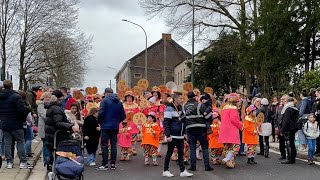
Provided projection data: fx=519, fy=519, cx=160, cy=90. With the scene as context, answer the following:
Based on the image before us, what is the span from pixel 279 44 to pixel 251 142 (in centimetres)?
1768

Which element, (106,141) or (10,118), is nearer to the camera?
(10,118)

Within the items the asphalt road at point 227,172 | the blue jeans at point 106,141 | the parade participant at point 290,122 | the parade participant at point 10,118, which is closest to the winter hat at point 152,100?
the asphalt road at point 227,172

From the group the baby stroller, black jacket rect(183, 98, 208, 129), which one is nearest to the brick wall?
black jacket rect(183, 98, 208, 129)

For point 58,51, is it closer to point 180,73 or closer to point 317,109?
point 317,109

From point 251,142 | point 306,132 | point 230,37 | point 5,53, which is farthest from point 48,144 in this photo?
point 230,37

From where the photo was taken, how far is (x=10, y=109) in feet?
36.2

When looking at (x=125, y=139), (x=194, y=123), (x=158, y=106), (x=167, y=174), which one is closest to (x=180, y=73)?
(x=158, y=106)

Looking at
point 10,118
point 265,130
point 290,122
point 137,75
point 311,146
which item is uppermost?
point 137,75

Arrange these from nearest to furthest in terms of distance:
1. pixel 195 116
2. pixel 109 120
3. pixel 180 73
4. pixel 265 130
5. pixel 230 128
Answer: pixel 195 116 → pixel 109 120 → pixel 230 128 → pixel 265 130 → pixel 180 73

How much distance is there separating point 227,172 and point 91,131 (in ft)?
11.6

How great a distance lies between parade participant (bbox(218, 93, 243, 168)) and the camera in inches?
487

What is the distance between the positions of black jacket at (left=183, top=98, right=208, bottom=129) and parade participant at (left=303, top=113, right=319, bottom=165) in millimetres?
3215

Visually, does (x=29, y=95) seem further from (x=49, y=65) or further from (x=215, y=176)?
(x=49, y=65)

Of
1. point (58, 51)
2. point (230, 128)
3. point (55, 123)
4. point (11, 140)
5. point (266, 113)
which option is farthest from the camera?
point (58, 51)
